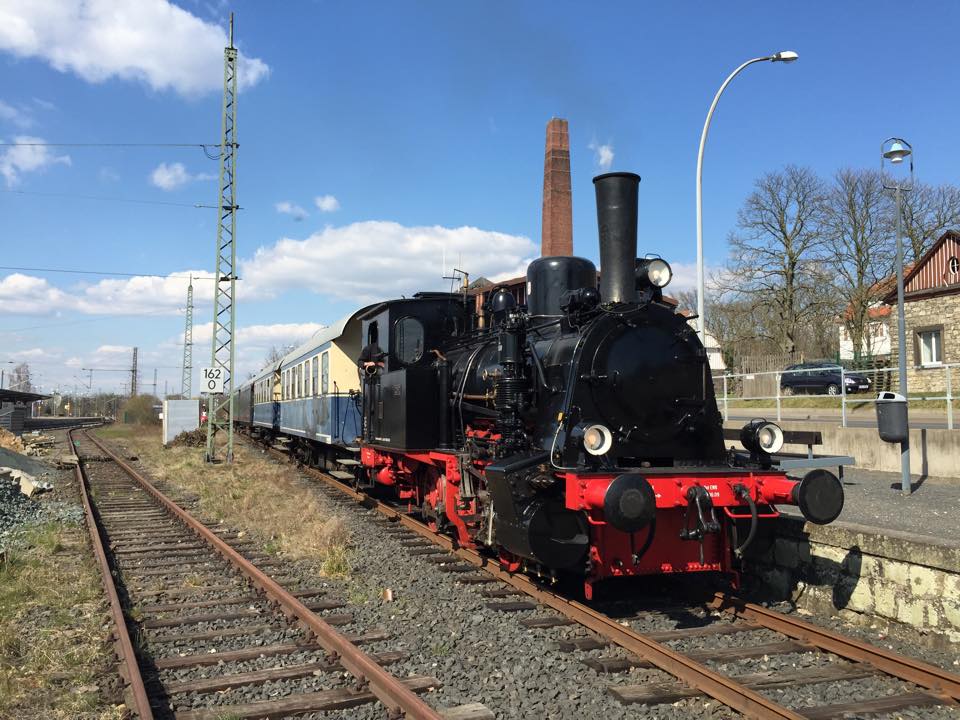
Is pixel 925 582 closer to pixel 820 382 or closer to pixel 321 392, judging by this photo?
pixel 321 392

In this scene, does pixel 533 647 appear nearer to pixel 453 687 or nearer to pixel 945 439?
pixel 453 687

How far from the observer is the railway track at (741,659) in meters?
4.11

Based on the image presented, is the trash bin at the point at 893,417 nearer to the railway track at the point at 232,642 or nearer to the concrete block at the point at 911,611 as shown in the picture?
the concrete block at the point at 911,611

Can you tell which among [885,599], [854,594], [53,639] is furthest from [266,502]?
[885,599]

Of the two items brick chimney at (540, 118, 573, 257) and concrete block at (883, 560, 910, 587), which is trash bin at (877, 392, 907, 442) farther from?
brick chimney at (540, 118, 573, 257)

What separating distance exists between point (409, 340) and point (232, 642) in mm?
5309

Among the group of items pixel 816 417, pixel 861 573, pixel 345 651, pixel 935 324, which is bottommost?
pixel 345 651

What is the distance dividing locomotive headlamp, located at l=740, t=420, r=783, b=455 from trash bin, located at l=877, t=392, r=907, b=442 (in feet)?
11.4

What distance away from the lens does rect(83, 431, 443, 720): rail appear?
394 cm

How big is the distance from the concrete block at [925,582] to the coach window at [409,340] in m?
6.31

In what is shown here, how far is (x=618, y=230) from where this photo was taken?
6391 millimetres

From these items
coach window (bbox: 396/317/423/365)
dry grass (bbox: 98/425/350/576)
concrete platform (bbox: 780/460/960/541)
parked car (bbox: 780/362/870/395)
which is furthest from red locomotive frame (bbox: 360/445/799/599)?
parked car (bbox: 780/362/870/395)

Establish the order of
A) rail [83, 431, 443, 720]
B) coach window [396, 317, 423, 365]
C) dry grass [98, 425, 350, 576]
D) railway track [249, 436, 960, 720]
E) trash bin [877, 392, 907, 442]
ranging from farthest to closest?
coach window [396, 317, 423, 365] → trash bin [877, 392, 907, 442] → dry grass [98, 425, 350, 576] → railway track [249, 436, 960, 720] → rail [83, 431, 443, 720]

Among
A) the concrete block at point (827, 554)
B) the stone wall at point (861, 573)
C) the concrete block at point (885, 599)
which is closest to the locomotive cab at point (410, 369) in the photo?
the stone wall at point (861, 573)
